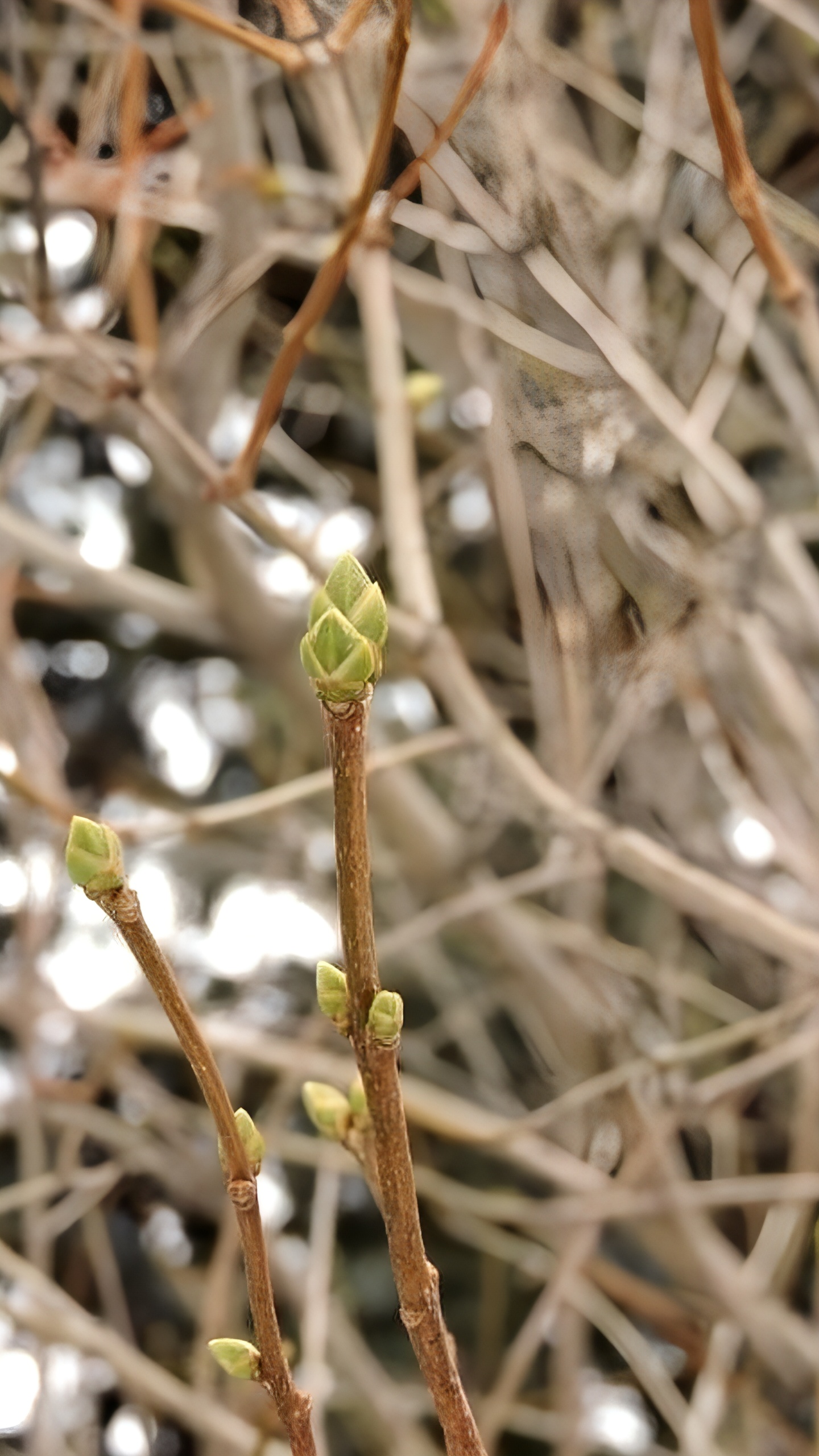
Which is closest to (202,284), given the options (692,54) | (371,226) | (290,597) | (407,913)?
(371,226)

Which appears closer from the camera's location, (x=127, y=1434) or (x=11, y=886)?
(x=127, y=1434)

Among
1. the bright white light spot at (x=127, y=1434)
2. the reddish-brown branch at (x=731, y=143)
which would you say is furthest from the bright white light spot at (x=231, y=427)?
the bright white light spot at (x=127, y=1434)

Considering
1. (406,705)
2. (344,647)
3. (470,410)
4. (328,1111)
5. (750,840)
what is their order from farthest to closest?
(406,705), (470,410), (750,840), (328,1111), (344,647)

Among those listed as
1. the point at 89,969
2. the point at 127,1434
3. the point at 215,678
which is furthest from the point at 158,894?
the point at 127,1434

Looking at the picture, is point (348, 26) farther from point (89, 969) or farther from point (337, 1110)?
point (89, 969)

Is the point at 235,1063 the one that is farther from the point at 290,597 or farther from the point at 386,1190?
the point at 386,1190

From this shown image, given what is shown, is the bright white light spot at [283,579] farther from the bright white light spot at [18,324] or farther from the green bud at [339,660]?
the green bud at [339,660]

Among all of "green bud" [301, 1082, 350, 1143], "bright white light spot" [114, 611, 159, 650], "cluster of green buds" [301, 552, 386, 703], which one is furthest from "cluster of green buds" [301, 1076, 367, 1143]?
"bright white light spot" [114, 611, 159, 650]

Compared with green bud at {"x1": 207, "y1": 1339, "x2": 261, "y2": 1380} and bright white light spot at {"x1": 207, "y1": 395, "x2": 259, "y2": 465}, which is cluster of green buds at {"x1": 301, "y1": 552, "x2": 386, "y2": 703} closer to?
green bud at {"x1": 207, "y1": 1339, "x2": 261, "y2": 1380}

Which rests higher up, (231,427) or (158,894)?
(231,427)
